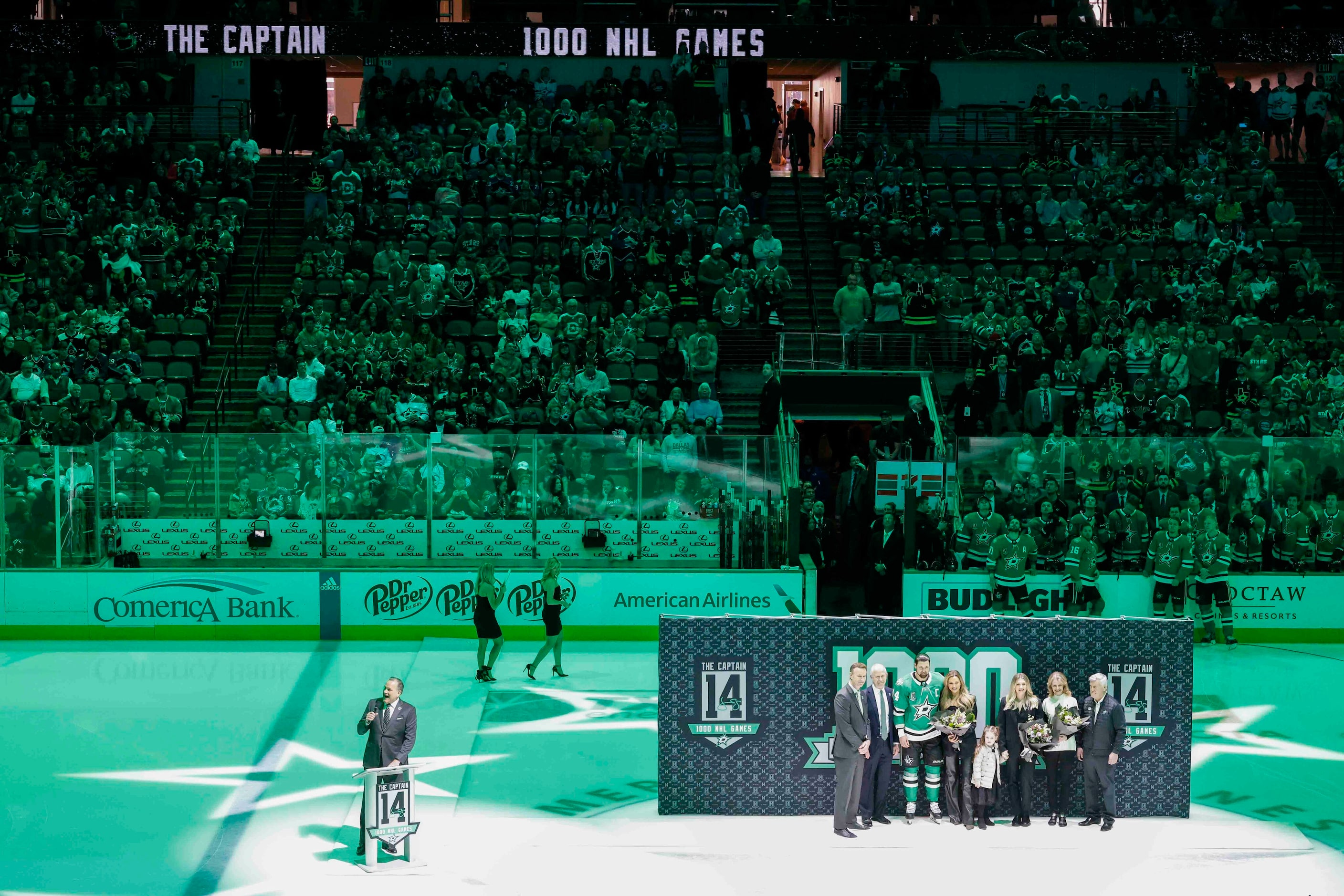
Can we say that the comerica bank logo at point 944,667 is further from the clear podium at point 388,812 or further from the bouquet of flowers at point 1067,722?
the clear podium at point 388,812

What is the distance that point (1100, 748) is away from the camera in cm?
1334

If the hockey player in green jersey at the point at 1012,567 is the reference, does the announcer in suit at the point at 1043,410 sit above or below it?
above

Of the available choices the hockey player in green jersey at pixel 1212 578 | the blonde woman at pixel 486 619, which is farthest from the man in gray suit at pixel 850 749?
the hockey player in green jersey at pixel 1212 578

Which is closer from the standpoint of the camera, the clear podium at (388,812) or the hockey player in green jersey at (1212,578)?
the clear podium at (388,812)

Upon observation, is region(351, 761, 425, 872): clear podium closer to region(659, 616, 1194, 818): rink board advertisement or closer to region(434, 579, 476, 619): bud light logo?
region(659, 616, 1194, 818): rink board advertisement

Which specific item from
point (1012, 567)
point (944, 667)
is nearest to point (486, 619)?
point (944, 667)

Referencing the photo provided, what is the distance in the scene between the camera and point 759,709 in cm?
1374

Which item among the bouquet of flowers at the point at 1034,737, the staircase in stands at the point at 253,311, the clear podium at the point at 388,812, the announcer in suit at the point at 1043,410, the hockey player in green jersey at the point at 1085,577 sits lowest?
the clear podium at the point at 388,812

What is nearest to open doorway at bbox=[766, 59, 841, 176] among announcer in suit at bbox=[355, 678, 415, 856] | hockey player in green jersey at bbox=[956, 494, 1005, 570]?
hockey player in green jersey at bbox=[956, 494, 1005, 570]

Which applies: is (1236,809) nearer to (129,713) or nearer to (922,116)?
(129,713)

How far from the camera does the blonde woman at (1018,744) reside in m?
13.4

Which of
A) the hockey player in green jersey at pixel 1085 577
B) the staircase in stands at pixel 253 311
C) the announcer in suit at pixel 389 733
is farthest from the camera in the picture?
the staircase in stands at pixel 253 311

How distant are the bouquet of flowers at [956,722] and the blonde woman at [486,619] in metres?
6.96

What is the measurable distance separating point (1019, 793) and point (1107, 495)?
9.54 metres
